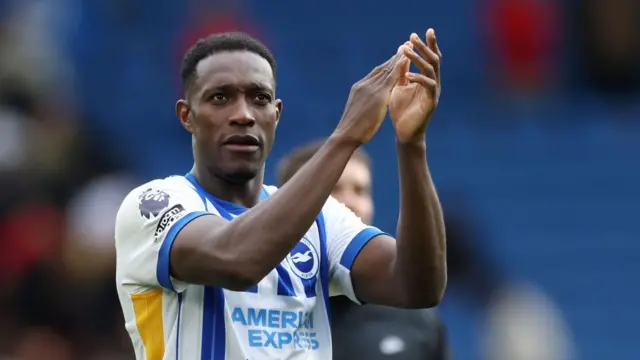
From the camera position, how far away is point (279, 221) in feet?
12.7

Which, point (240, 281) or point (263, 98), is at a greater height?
point (263, 98)

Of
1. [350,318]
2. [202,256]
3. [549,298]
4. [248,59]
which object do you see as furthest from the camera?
[549,298]

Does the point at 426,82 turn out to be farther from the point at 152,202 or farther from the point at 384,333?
the point at 384,333

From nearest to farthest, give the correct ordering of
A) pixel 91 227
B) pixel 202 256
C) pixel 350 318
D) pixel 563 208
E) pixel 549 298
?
pixel 202 256
pixel 350 318
pixel 91 227
pixel 549 298
pixel 563 208

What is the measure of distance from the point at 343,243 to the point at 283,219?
74cm

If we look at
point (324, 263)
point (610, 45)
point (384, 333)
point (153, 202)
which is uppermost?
point (610, 45)

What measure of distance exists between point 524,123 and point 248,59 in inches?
340

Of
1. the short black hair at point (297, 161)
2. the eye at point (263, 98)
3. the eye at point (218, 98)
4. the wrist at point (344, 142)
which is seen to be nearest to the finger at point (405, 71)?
the wrist at point (344, 142)

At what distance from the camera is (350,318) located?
5203 millimetres

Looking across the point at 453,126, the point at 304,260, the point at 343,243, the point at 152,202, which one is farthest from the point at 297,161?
the point at 453,126

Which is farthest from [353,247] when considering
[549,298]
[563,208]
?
[563,208]

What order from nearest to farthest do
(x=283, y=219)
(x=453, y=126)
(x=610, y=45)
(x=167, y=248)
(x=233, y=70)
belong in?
(x=283, y=219), (x=167, y=248), (x=233, y=70), (x=610, y=45), (x=453, y=126)

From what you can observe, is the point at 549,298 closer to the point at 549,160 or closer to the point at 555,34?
the point at 549,160

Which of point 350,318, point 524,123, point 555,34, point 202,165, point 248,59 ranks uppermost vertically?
point 555,34
